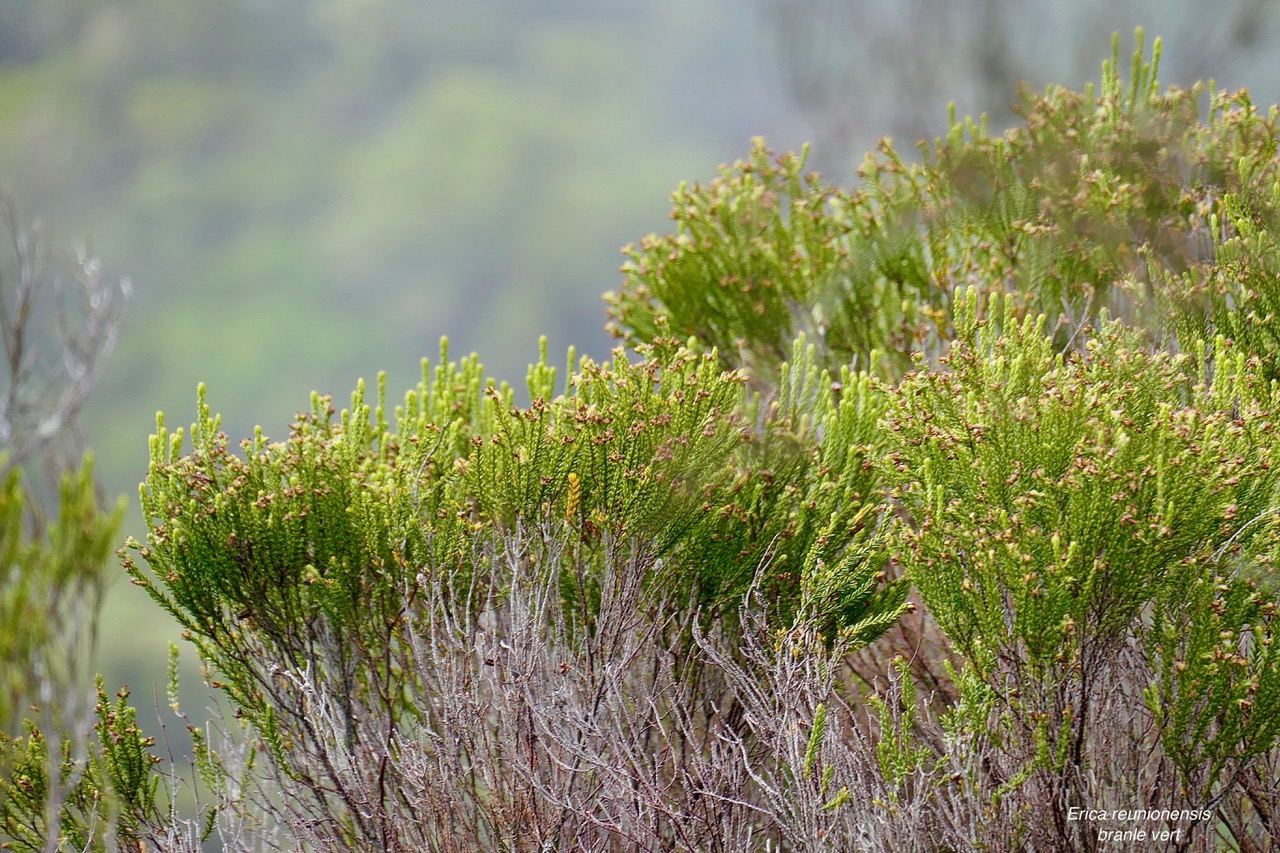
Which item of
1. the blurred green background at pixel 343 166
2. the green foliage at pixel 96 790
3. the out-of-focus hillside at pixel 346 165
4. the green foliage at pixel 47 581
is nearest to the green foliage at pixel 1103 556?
the green foliage at pixel 47 581

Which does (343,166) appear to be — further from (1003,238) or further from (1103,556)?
(1103,556)

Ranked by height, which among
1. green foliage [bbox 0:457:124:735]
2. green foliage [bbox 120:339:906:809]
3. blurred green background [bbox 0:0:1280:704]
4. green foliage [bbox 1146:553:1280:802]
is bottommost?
green foliage [bbox 1146:553:1280:802]

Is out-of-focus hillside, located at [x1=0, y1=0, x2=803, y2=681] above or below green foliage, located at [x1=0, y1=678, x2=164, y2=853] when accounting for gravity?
above

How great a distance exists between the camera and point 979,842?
3.99 m

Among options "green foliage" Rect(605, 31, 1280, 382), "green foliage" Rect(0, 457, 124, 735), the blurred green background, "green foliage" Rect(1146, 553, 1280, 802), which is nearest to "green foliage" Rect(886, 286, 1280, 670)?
"green foliage" Rect(1146, 553, 1280, 802)

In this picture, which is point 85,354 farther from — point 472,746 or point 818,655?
point 818,655

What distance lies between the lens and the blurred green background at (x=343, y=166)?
7812cm

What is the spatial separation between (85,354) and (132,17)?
109 metres

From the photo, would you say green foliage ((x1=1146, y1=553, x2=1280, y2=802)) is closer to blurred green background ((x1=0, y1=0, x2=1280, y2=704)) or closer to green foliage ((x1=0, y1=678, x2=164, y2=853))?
green foliage ((x1=0, y1=678, x2=164, y2=853))

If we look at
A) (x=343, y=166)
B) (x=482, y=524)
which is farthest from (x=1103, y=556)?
(x=343, y=166)

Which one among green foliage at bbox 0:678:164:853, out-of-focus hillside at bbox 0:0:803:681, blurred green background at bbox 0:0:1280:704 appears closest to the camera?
green foliage at bbox 0:678:164:853

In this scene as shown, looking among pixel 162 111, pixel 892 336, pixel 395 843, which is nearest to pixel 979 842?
pixel 395 843

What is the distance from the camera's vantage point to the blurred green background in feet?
256

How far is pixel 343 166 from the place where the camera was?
94500 millimetres
